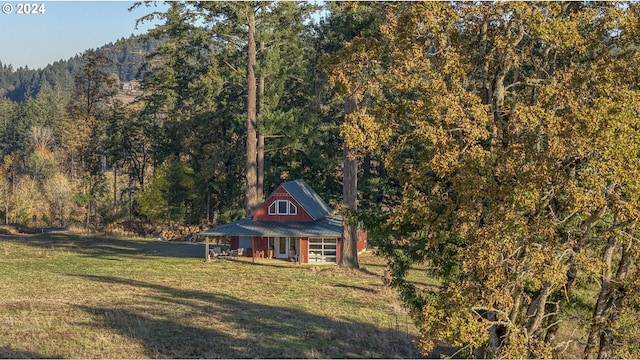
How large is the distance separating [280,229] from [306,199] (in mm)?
4577

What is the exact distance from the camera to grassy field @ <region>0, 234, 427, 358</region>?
16875 mm

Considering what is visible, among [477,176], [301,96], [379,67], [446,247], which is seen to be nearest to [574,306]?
[446,247]

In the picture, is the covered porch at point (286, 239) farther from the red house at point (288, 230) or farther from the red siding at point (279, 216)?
the red siding at point (279, 216)

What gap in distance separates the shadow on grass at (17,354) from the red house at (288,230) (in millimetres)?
23811

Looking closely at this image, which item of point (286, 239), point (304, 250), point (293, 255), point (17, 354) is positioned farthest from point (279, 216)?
point (17, 354)

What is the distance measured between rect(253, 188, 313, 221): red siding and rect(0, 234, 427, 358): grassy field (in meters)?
4.75

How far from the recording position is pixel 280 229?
132 feet

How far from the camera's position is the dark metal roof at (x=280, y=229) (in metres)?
39.2

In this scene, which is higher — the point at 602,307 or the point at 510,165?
the point at 510,165

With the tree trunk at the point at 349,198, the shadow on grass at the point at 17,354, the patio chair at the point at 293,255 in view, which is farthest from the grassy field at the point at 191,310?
the patio chair at the point at 293,255

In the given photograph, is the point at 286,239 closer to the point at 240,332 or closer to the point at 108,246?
the point at 108,246

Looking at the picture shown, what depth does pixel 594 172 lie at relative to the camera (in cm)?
900

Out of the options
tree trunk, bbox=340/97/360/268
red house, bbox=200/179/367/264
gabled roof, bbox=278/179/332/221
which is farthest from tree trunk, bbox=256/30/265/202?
tree trunk, bbox=340/97/360/268

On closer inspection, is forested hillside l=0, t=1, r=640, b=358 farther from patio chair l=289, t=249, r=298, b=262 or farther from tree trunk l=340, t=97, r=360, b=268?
patio chair l=289, t=249, r=298, b=262
